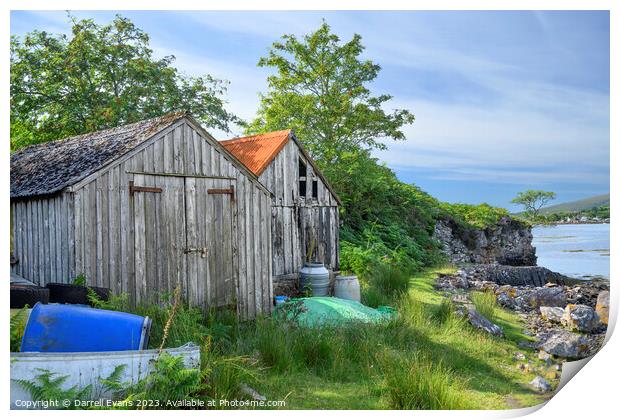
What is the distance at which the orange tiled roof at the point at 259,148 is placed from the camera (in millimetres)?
12578

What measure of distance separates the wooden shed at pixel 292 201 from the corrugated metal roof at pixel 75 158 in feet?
13.9

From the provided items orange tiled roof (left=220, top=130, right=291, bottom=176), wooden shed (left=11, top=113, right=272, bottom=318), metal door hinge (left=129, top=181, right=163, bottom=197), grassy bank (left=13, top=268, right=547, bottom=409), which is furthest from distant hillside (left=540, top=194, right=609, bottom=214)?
orange tiled roof (left=220, top=130, right=291, bottom=176)

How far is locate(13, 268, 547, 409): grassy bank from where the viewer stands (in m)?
5.78

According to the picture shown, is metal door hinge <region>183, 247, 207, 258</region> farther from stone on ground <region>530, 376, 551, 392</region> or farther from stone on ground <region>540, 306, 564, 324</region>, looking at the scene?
stone on ground <region>540, 306, 564, 324</region>

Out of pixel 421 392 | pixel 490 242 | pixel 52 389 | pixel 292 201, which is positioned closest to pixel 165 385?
pixel 52 389

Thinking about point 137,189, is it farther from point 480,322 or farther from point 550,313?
point 550,313

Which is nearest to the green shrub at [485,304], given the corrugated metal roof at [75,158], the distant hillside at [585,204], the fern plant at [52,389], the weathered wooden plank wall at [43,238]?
the distant hillside at [585,204]

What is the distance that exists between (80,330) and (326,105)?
12075mm

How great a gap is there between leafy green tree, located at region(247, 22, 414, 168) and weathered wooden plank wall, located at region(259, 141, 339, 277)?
290 cm

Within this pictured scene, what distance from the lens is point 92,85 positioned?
561 inches

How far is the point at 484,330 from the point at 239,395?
16.5ft

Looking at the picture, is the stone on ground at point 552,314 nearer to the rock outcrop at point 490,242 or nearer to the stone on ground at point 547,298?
the stone on ground at point 547,298
